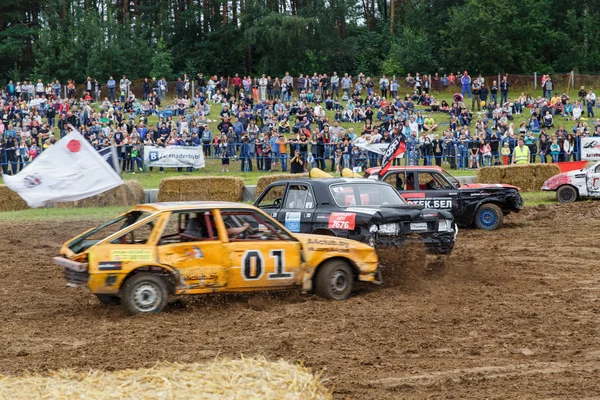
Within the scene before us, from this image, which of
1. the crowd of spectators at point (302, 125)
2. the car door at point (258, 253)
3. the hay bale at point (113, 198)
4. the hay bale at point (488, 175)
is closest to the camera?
the car door at point (258, 253)

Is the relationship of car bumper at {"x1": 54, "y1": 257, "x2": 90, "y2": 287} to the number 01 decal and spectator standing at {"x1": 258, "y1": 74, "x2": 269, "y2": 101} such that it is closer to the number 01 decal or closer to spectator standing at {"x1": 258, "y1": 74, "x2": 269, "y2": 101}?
the number 01 decal

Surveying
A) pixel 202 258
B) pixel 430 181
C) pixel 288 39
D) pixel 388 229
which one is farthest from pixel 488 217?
pixel 288 39

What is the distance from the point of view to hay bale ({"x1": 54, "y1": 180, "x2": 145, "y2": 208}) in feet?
76.0

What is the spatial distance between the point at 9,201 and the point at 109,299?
13.8 m

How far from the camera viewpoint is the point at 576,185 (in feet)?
77.0

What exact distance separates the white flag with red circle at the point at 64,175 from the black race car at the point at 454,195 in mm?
8131

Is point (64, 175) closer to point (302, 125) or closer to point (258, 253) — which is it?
point (258, 253)

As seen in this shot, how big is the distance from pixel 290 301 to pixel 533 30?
56972 millimetres

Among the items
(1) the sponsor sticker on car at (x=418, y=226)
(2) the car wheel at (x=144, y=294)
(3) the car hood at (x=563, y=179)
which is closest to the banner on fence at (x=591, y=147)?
(3) the car hood at (x=563, y=179)

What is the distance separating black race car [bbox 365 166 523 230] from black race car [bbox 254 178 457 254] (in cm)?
423

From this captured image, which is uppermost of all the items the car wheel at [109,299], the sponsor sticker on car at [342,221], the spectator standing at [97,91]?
the spectator standing at [97,91]

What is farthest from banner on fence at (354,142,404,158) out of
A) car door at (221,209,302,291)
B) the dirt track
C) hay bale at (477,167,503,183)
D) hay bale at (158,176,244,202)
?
car door at (221,209,302,291)

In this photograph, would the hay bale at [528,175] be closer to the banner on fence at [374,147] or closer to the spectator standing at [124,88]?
the banner on fence at [374,147]

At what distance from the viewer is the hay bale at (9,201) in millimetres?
23656
